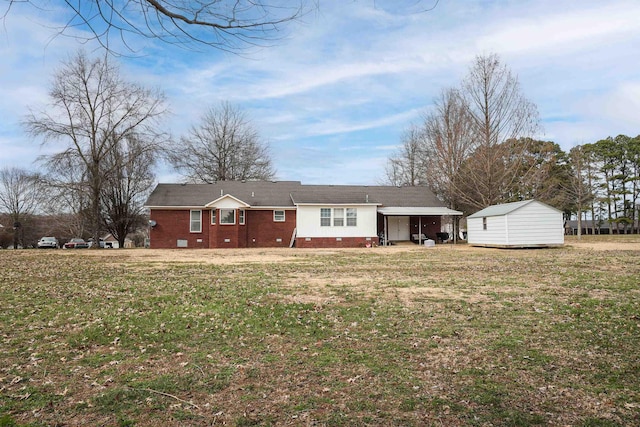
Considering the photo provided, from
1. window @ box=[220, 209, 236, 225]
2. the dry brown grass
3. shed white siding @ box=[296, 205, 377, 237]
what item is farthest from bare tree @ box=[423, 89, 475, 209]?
the dry brown grass

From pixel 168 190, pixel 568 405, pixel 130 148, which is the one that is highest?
pixel 130 148

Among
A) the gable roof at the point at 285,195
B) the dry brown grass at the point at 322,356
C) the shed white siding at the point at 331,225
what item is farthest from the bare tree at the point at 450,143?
the dry brown grass at the point at 322,356

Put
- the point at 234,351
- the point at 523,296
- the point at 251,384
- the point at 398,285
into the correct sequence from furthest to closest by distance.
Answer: the point at 398,285 → the point at 523,296 → the point at 234,351 → the point at 251,384

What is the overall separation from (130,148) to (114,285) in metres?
24.5

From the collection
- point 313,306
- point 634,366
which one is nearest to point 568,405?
point 634,366

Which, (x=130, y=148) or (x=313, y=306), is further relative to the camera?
(x=130, y=148)

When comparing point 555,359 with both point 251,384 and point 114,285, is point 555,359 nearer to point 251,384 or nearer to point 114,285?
→ point 251,384

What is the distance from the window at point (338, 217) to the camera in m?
29.4

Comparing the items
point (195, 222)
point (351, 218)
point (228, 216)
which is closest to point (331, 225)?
point (351, 218)

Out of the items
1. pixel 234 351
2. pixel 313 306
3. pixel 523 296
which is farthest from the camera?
pixel 523 296

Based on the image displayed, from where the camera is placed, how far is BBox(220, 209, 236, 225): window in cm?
2923

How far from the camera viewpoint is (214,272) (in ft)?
43.2

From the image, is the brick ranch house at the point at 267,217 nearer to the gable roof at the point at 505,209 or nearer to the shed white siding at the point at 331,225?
the shed white siding at the point at 331,225

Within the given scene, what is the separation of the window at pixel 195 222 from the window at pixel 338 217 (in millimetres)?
9371
